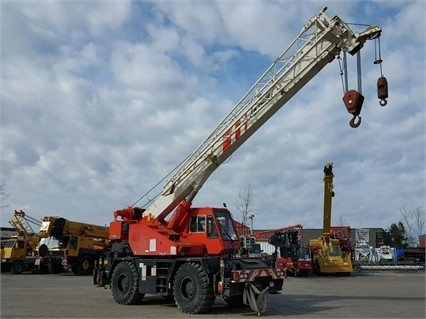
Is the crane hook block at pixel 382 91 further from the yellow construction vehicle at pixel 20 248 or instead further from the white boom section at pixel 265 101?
the yellow construction vehicle at pixel 20 248

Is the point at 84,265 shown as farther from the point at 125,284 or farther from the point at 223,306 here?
the point at 223,306

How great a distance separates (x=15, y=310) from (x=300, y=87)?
10.4 meters

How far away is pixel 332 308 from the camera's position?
48.9ft

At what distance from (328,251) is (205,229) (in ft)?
68.2

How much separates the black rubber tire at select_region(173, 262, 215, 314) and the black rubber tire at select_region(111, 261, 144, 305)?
73.1 inches

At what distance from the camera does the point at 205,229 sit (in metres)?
15.4

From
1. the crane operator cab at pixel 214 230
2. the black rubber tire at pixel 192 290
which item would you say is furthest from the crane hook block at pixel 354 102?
the black rubber tire at pixel 192 290

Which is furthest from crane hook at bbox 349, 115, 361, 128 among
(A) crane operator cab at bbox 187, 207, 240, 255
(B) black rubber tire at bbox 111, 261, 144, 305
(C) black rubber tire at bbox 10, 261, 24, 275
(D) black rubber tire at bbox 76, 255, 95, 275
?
(C) black rubber tire at bbox 10, 261, 24, 275

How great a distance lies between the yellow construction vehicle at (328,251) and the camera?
33.5m

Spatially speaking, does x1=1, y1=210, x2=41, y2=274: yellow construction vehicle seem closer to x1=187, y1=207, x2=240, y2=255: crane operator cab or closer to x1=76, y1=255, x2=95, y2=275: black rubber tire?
x1=76, y1=255, x2=95, y2=275: black rubber tire

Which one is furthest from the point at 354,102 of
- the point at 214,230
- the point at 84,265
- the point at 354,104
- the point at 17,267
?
the point at 17,267

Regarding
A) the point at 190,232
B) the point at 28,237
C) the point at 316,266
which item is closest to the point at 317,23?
the point at 190,232

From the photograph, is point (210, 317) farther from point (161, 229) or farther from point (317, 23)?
point (317, 23)

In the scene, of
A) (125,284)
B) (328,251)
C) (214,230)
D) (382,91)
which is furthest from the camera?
(328,251)
